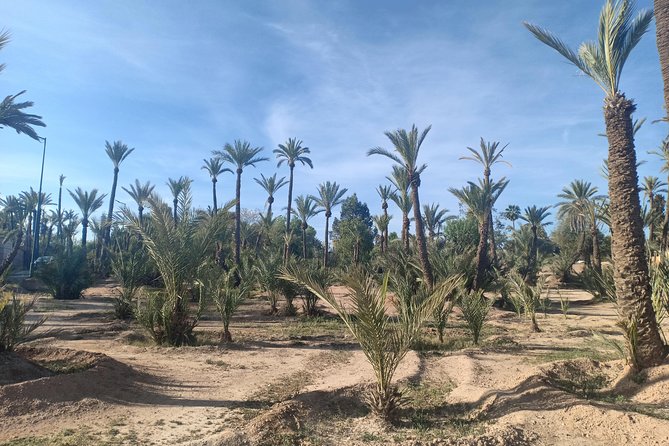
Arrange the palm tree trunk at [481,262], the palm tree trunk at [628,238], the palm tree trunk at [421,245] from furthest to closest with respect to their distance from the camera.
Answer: the palm tree trunk at [421,245] → the palm tree trunk at [481,262] → the palm tree trunk at [628,238]

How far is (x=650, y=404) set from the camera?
6.18 metres

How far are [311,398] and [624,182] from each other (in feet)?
20.7

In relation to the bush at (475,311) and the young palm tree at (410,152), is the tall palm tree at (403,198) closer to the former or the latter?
the young palm tree at (410,152)

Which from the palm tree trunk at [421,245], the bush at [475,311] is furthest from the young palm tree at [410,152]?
the bush at [475,311]

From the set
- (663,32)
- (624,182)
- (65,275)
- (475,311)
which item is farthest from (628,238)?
(65,275)

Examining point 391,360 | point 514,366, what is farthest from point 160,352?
point 514,366

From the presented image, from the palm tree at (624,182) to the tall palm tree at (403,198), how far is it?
20.4 m

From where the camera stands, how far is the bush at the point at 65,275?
74.9 ft

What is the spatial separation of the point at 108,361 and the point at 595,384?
8069 mm

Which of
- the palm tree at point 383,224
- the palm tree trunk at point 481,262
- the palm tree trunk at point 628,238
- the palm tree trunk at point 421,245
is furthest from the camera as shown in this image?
the palm tree at point 383,224

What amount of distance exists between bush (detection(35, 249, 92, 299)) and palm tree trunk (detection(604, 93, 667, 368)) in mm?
23688

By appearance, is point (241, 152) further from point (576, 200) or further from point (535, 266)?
point (576, 200)

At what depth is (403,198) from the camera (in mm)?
36312

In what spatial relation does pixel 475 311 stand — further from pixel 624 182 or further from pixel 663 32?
pixel 663 32
